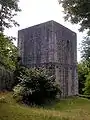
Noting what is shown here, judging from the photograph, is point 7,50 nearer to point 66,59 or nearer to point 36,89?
point 36,89

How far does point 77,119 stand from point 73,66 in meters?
16.1

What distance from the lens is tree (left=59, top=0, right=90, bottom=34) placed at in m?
13.5

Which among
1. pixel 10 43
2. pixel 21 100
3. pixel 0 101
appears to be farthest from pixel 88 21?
Result: pixel 21 100

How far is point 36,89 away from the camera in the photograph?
2069 centimetres

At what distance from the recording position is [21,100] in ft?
66.4

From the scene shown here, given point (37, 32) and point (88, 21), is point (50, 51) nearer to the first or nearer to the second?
point (37, 32)

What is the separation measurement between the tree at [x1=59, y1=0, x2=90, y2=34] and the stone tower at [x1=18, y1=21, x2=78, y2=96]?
12171mm

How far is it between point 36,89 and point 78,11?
27.9 ft

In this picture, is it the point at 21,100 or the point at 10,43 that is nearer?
the point at 10,43

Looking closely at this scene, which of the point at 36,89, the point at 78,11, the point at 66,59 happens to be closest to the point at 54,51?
the point at 66,59

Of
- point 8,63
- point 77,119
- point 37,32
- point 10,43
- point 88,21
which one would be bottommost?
point 77,119

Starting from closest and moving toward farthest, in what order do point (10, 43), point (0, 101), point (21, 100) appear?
point (10, 43), point (0, 101), point (21, 100)

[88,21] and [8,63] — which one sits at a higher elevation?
[88,21]

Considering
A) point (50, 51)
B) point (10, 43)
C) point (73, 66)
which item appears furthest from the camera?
point (73, 66)
